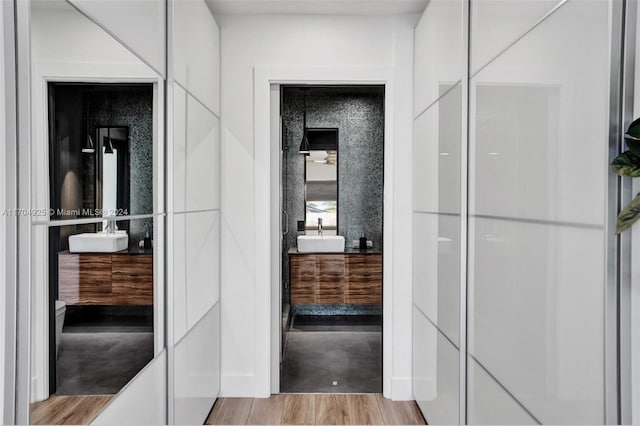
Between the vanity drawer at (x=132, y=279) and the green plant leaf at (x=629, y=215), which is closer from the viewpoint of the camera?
the green plant leaf at (x=629, y=215)

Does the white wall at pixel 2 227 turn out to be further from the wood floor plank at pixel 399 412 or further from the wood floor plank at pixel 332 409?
the wood floor plank at pixel 399 412

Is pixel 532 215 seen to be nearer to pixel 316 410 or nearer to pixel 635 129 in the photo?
pixel 635 129

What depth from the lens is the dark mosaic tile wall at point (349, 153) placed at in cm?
307

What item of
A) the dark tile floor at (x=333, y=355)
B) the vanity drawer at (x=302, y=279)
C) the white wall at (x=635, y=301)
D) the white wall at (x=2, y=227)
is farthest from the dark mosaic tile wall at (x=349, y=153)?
the white wall at (x=2, y=227)

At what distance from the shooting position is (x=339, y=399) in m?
2.96

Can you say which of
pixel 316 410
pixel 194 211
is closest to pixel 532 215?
pixel 194 211

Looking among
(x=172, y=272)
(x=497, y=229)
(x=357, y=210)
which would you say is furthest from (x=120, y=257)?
(x=357, y=210)

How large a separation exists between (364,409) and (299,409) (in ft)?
1.38

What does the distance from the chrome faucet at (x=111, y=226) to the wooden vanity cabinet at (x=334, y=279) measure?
→ 5.44ft

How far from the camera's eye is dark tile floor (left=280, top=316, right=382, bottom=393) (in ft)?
10.1

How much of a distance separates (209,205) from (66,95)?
151 cm

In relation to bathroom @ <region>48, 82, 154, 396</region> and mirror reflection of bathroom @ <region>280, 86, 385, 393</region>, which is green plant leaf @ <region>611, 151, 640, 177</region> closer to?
bathroom @ <region>48, 82, 154, 396</region>

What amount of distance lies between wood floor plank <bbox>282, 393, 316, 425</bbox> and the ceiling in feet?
8.56

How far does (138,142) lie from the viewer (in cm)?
178
